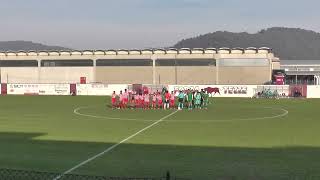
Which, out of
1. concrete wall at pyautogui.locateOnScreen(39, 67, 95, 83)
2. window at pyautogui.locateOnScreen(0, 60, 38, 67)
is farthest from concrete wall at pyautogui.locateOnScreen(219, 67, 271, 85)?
window at pyautogui.locateOnScreen(0, 60, 38, 67)

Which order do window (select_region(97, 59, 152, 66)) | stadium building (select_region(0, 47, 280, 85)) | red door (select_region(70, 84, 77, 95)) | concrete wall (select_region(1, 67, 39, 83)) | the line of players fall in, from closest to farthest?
the line of players, red door (select_region(70, 84, 77, 95)), stadium building (select_region(0, 47, 280, 85)), window (select_region(97, 59, 152, 66)), concrete wall (select_region(1, 67, 39, 83))

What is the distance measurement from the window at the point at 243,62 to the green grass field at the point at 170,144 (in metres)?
67.2

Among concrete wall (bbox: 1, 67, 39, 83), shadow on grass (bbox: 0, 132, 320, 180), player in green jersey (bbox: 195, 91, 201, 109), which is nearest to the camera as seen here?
shadow on grass (bbox: 0, 132, 320, 180)

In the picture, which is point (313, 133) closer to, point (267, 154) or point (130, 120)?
point (267, 154)

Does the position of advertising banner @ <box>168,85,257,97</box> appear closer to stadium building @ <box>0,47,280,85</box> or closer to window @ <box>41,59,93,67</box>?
stadium building @ <box>0,47,280,85</box>

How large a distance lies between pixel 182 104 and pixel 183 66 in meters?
63.0

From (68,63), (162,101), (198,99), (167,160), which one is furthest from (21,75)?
(167,160)

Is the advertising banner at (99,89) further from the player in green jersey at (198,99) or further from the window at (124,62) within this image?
the window at (124,62)

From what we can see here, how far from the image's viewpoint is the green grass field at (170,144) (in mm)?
16547

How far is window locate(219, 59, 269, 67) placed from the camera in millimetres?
102500

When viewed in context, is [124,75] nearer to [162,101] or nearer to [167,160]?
[162,101]

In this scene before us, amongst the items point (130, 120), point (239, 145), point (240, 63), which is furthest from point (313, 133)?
point (240, 63)

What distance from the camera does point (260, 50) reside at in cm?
10400

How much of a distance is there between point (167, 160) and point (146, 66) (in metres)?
88.4
